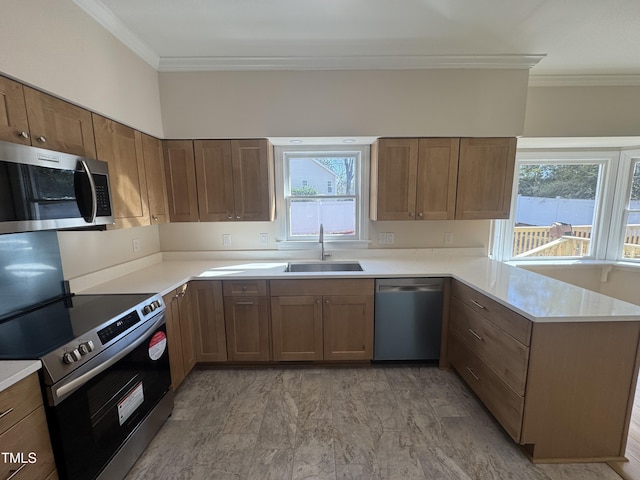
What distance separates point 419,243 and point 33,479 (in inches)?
117

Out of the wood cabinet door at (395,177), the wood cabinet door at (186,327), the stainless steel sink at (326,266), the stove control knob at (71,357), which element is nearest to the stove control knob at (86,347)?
the stove control knob at (71,357)

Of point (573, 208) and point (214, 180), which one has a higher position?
point (214, 180)

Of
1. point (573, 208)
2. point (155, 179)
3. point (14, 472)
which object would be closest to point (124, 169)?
point (155, 179)

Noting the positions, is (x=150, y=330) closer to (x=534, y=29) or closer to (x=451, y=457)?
(x=451, y=457)

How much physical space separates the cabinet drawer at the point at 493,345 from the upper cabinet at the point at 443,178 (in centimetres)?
87

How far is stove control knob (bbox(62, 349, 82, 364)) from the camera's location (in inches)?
44.5

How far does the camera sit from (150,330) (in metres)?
1.69

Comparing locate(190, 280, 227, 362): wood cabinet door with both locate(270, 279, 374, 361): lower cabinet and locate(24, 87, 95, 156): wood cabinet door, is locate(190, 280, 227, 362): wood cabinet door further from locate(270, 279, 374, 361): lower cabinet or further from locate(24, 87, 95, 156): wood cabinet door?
locate(24, 87, 95, 156): wood cabinet door

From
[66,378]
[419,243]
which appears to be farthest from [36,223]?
[419,243]

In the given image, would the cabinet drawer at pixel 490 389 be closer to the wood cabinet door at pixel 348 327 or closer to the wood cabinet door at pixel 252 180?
the wood cabinet door at pixel 348 327

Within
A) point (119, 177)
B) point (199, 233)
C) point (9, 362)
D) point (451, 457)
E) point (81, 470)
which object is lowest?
point (451, 457)

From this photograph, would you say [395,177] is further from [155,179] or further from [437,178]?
[155,179]

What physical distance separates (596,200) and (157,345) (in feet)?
15.2

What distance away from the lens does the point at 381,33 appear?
1.98 m
